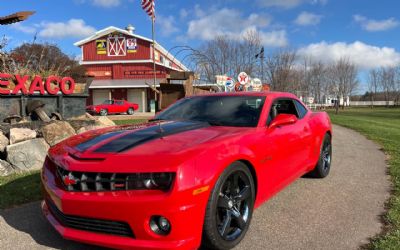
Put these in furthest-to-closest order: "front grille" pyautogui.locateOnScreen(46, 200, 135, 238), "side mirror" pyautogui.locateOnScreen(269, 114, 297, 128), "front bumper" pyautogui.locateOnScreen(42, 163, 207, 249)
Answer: "side mirror" pyautogui.locateOnScreen(269, 114, 297, 128) → "front grille" pyautogui.locateOnScreen(46, 200, 135, 238) → "front bumper" pyautogui.locateOnScreen(42, 163, 207, 249)

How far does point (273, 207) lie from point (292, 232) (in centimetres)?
79

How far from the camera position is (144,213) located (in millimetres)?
2830

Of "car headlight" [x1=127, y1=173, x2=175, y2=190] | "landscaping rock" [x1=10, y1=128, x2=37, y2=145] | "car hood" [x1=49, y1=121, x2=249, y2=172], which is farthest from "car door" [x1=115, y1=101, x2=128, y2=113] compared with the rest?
"car headlight" [x1=127, y1=173, x2=175, y2=190]

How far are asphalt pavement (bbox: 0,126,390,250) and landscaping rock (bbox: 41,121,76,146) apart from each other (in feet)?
11.4

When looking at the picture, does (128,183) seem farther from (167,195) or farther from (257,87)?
(257,87)

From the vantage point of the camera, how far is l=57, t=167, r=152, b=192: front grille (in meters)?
2.92

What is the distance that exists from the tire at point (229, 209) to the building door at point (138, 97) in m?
38.6

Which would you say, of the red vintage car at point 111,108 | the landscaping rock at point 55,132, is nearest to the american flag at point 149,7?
the red vintage car at point 111,108

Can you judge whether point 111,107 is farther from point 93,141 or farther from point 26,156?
point 93,141

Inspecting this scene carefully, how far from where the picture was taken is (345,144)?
10625 mm

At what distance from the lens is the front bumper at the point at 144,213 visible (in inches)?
111

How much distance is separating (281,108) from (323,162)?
1505 millimetres

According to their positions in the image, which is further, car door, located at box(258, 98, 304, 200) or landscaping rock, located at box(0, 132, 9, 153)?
landscaping rock, located at box(0, 132, 9, 153)

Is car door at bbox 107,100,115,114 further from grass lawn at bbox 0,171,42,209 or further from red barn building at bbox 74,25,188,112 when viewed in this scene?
grass lawn at bbox 0,171,42,209
